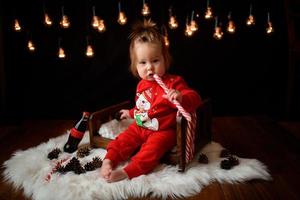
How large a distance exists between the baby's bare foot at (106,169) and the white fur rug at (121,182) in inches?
0.8

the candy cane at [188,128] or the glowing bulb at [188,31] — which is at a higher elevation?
the glowing bulb at [188,31]

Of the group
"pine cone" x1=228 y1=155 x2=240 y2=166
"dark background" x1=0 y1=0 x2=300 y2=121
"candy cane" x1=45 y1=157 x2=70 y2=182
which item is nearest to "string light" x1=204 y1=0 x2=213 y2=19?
"dark background" x1=0 y1=0 x2=300 y2=121

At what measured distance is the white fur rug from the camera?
3.91 ft

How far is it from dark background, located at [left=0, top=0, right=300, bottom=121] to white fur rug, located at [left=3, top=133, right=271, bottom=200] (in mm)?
837

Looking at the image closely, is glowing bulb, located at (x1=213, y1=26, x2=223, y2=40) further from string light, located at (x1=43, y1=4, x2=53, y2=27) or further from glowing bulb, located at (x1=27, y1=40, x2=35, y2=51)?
glowing bulb, located at (x1=27, y1=40, x2=35, y2=51)

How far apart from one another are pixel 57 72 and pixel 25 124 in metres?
0.41

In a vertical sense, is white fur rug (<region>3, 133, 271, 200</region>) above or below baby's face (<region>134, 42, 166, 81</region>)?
below

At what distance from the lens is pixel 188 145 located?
4.44 feet

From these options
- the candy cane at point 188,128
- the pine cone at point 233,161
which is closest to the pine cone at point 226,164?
the pine cone at point 233,161

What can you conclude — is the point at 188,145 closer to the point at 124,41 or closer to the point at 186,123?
the point at 186,123

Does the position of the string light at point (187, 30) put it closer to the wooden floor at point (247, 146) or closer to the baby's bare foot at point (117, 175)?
the wooden floor at point (247, 146)

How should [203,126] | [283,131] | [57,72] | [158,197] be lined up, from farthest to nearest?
[57,72] → [283,131] → [203,126] → [158,197]

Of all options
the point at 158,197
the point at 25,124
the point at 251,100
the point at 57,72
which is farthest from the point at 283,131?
the point at 25,124

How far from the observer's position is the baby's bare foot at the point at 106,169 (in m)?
1.27
